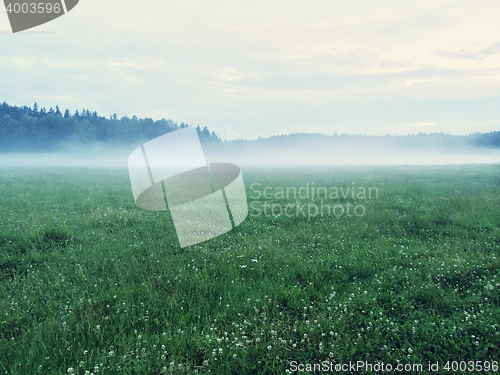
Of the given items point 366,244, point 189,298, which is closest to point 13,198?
point 189,298

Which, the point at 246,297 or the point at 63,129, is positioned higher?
the point at 63,129

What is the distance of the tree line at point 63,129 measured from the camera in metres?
97.1

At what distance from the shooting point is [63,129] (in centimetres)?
10138

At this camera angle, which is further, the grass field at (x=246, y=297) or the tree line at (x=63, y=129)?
the tree line at (x=63, y=129)

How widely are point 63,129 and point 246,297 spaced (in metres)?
119

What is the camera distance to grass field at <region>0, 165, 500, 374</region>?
3785mm

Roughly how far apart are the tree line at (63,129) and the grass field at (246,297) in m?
85.6

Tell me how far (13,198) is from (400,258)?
1644cm

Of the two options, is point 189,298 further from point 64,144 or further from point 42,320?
point 64,144

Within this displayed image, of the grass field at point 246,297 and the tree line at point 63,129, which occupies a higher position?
the tree line at point 63,129

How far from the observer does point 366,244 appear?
306 inches

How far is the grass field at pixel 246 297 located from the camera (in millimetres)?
3785

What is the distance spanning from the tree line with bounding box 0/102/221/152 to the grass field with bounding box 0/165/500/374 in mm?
85636

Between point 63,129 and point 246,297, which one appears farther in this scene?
point 63,129
